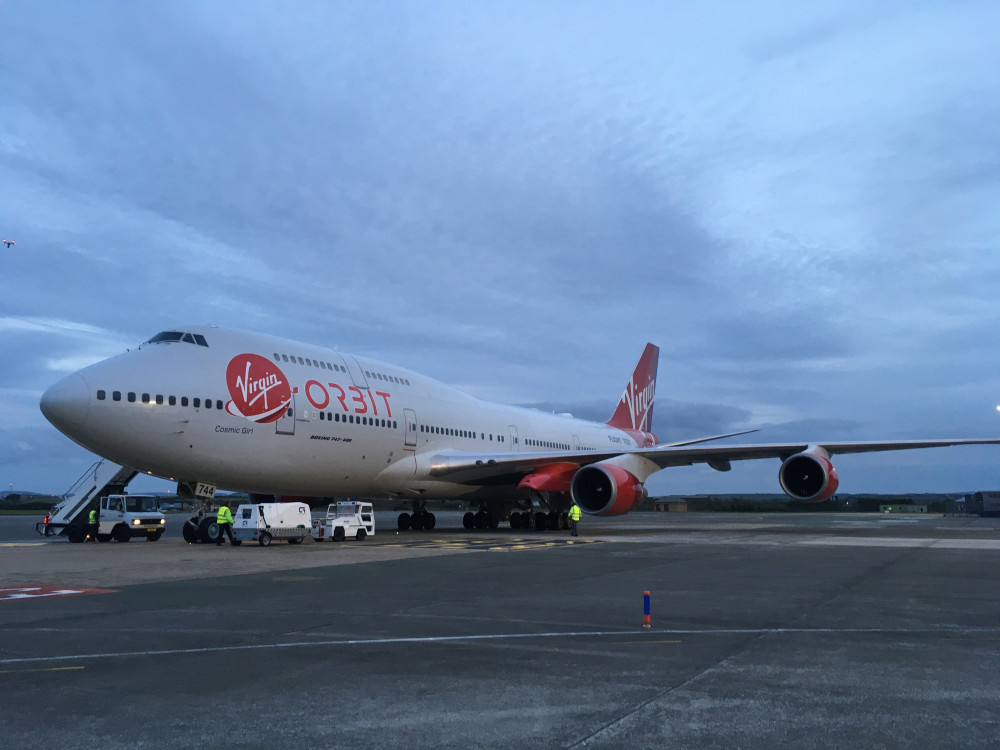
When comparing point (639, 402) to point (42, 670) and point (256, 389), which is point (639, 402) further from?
point (42, 670)

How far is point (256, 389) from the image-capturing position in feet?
63.2

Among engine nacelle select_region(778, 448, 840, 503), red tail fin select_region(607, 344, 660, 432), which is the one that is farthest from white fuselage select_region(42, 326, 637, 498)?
red tail fin select_region(607, 344, 660, 432)

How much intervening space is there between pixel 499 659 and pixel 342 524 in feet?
53.0

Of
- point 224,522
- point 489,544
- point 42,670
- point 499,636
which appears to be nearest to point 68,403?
point 224,522

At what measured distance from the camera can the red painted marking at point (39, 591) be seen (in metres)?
9.93

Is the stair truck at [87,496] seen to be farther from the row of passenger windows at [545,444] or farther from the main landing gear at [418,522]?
the row of passenger windows at [545,444]

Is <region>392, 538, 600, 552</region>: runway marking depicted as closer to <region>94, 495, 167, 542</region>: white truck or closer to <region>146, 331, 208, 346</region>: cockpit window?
<region>146, 331, 208, 346</region>: cockpit window

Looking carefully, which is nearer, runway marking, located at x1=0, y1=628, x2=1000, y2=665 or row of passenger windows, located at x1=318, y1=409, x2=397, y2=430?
runway marking, located at x1=0, y1=628, x2=1000, y2=665

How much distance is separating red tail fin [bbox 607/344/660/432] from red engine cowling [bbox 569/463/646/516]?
57.2 ft

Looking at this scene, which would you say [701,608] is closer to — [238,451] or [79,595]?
[79,595]

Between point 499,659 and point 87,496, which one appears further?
point 87,496

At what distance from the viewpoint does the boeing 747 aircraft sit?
1716 centimetres

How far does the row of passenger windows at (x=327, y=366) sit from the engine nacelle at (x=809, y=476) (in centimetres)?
1232

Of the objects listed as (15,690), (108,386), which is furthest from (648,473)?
(15,690)
